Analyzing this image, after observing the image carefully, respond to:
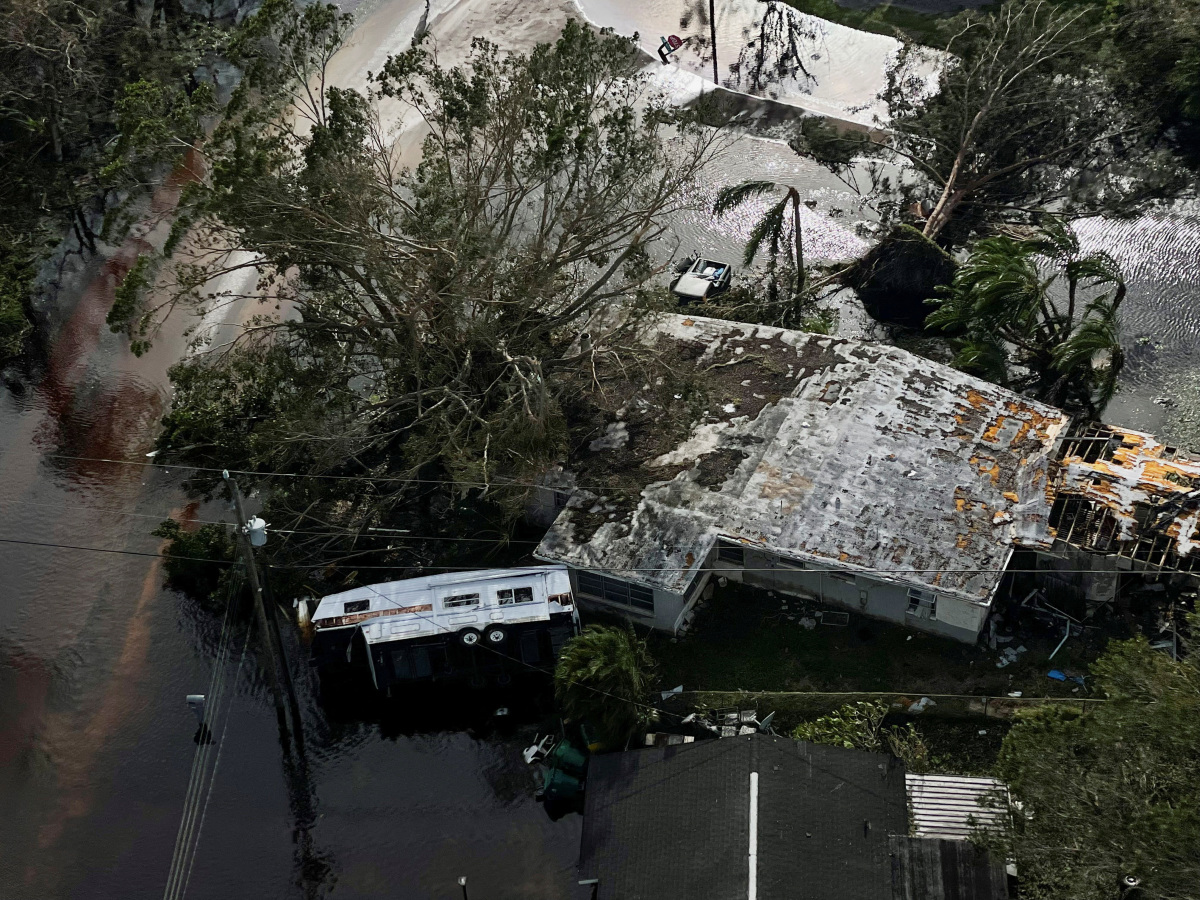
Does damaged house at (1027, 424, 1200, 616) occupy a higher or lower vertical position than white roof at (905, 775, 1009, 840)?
higher

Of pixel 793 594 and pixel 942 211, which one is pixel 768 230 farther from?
pixel 793 594

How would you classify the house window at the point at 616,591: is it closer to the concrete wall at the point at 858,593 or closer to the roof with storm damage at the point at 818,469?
the roof with storm damage at the point at 818,469

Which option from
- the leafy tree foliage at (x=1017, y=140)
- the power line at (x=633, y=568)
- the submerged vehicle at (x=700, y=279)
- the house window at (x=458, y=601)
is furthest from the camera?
the leafy tree foliage at (x=1017, y=140)

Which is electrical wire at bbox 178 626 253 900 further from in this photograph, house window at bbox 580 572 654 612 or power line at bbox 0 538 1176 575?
house window at bbox 580 572 654 612

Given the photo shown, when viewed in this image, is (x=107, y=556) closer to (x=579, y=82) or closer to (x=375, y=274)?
(x=375, y=274)

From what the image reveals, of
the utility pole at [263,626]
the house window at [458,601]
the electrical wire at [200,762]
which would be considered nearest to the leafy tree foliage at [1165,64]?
the house window at [458,601]

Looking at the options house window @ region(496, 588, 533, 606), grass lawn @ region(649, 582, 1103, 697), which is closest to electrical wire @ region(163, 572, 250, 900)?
house window @ region(496, 588, 533, 606)
